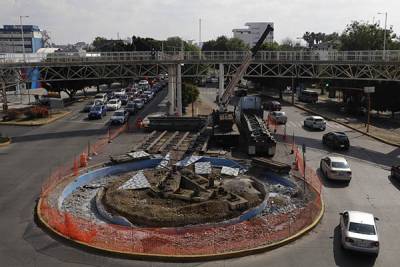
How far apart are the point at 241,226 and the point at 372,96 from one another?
41.1 meters

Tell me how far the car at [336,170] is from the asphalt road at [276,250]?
20.0 inches

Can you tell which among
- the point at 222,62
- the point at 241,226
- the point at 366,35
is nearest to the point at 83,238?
the point at 241,226

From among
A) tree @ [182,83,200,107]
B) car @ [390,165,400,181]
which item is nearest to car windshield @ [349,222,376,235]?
car @ [390,165,400,181]

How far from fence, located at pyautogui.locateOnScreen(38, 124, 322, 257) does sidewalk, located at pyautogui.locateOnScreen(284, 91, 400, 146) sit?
69.4 ft

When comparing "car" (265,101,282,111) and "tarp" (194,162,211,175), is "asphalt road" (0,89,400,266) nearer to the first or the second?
"tarp" (194,162,211,175)

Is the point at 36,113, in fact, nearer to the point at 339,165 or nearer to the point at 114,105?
the point at 114,105

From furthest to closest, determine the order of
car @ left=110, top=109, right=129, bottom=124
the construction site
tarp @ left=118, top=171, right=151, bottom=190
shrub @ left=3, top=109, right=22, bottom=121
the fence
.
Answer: shrub @ left=3, top=109, right=22, bottom=121, car @ left=110, top=109, right=129, bottom=124, tarp @ left=118, top=171, right=151, bottom=190, the construction site, the fence

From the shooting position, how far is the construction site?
18656mm

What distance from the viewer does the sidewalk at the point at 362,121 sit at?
137ft

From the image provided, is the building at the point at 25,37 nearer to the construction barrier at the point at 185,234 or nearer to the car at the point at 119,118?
the car at the point at 119,118

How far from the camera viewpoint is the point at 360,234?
56.9 ft

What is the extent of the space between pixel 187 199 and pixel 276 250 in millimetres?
6208

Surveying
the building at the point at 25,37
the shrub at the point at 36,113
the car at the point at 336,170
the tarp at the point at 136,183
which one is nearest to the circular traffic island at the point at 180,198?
the tarp at the point at 136,183

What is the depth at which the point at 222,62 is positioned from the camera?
163ft
